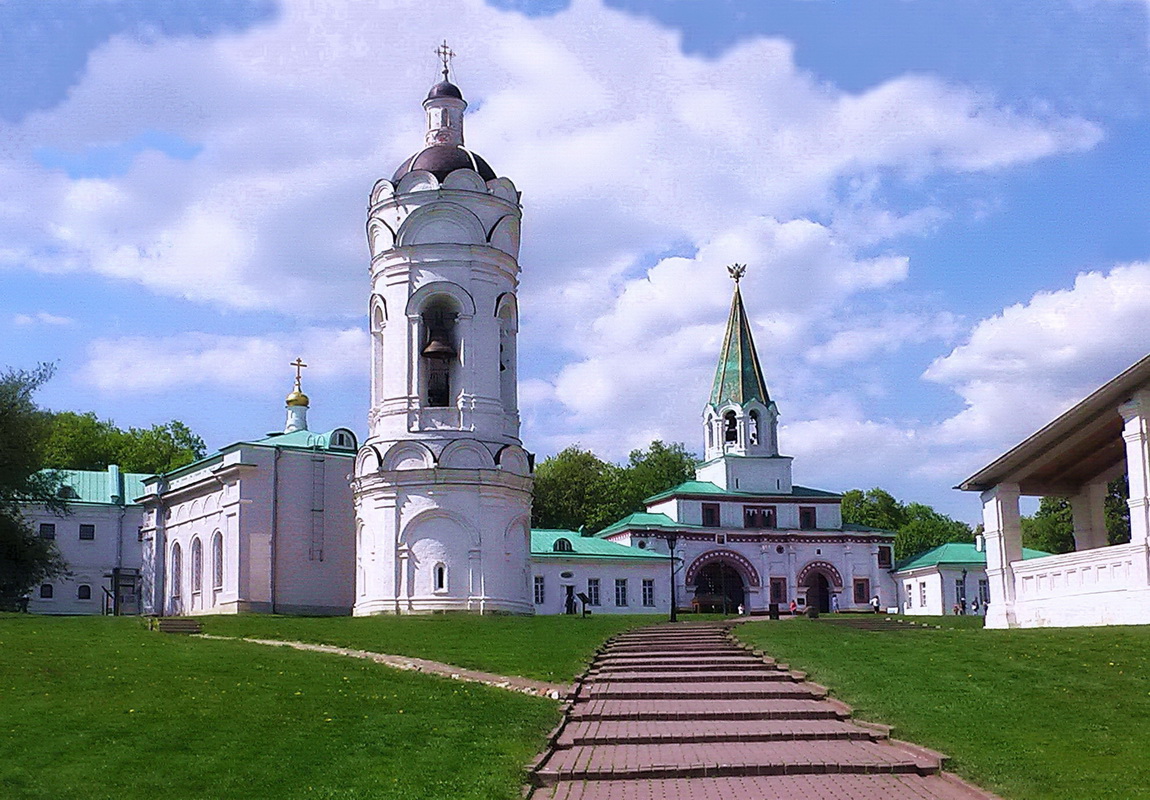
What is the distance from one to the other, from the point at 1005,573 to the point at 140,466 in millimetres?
56823

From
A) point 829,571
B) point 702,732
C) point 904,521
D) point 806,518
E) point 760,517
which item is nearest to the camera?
point 702,732

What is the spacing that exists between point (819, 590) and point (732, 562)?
5291 millimetres

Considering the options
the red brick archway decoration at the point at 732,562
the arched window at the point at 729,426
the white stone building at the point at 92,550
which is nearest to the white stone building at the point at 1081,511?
the red brick archway decoration at the point at 732,562

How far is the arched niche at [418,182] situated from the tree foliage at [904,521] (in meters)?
53.9

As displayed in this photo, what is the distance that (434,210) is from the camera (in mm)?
43750

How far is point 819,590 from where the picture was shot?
70.9 m

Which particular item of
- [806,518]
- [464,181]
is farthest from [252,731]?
[806,518]

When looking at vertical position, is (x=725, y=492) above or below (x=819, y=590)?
above

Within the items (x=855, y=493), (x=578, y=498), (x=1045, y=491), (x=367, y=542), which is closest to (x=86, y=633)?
(x=367, y=542)

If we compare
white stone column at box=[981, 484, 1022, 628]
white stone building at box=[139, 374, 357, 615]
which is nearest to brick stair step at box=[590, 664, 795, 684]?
white stone column at box=[981, 484, 1022, 628]

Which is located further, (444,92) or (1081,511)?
(444,92)

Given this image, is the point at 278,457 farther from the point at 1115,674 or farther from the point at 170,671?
the point at 1115,674

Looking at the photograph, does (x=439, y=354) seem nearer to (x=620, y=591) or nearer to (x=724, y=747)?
(x=620, y=591)

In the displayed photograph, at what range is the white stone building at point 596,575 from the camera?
2443 inches
